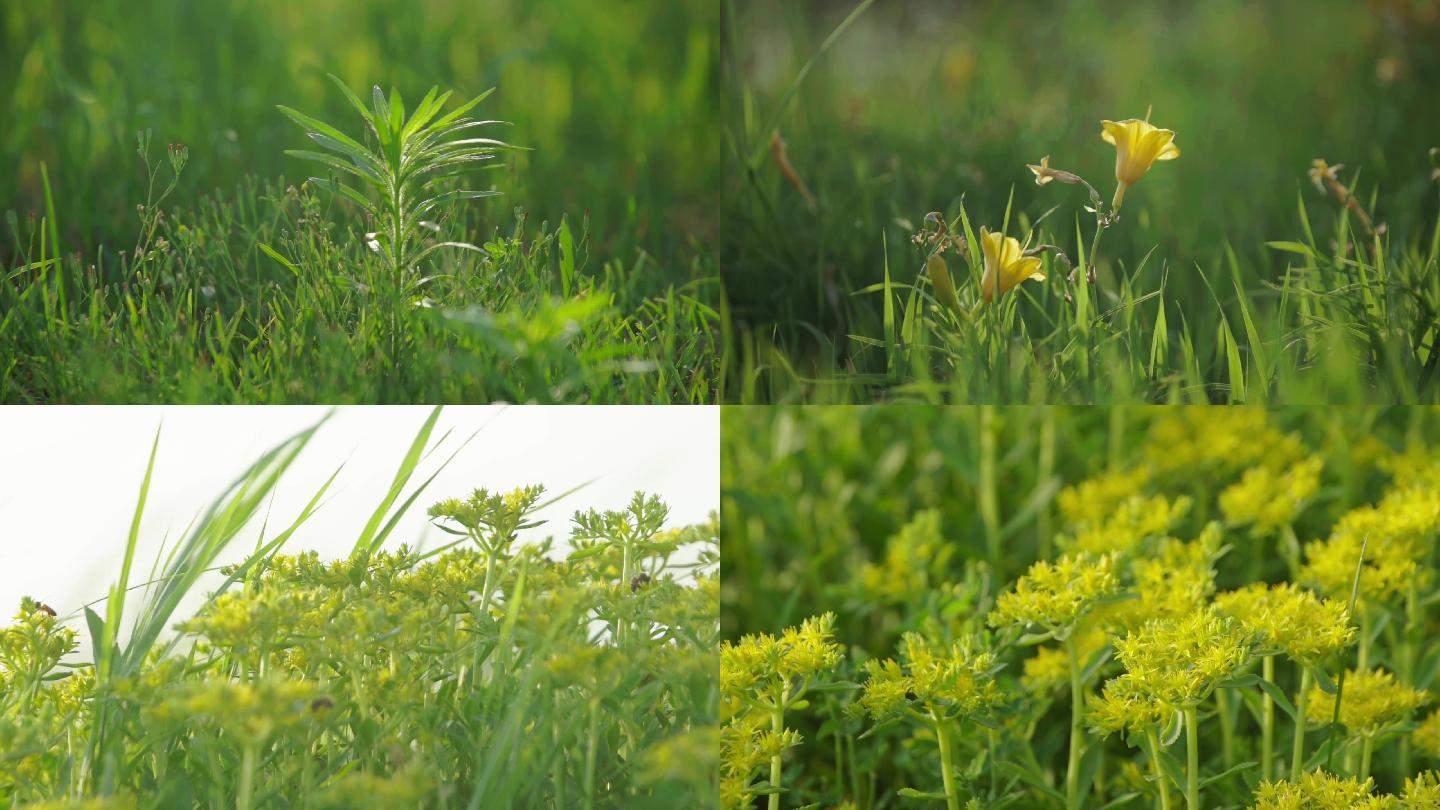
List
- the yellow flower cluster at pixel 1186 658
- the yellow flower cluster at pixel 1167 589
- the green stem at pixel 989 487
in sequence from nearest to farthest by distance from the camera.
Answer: the yellow flower cluster at pixel 1186 658, the yellow flower cluster at pixel 1167 589, the green stem at pixel 989 487

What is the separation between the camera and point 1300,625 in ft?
3.13

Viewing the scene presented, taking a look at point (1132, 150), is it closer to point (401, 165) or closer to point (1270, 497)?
point (1270, 497)

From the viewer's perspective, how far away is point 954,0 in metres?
1.30

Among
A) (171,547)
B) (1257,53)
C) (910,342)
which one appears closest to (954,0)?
(1257,53)

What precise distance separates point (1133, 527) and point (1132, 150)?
0.36 meters

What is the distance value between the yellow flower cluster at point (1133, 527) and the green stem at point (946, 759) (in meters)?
0.24

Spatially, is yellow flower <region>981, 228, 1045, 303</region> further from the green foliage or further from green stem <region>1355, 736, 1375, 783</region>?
green stem <region>1355, 736, 1375, 783</region>

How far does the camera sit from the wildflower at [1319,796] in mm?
957

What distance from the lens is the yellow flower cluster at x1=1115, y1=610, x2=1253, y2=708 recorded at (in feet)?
2.99

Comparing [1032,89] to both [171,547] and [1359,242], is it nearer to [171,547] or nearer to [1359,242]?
[1359,242]

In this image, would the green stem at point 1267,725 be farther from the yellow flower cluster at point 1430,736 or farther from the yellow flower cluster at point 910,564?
the yellow flower cluster at point 910,564

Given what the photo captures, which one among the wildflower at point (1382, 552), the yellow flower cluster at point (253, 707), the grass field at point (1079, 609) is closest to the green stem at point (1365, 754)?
the grass field at point (1079, 609)

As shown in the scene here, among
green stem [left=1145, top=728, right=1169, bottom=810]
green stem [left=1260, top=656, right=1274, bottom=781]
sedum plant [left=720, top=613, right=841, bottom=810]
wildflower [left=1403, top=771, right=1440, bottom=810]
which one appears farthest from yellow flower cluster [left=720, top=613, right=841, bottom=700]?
wildflower [left=1403, top=771, right=1440, bottom=810]

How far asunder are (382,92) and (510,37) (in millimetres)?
164
